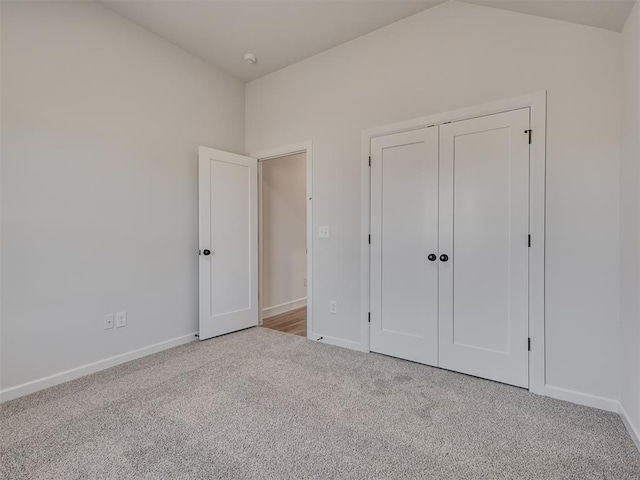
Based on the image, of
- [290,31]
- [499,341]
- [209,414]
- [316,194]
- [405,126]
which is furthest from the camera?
[316,194]

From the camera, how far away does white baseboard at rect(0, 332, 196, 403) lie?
212 cm

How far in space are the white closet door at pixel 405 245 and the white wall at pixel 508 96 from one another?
0.65 feet

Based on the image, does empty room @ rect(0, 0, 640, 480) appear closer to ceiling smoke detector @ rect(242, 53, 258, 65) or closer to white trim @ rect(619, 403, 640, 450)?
white trim @ rect(619, 403, 640, 450)

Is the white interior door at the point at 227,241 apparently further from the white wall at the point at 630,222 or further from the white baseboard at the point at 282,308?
the white wall at the point at 630,222

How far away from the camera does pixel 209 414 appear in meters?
1.89

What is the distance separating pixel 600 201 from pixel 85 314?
3752 mm

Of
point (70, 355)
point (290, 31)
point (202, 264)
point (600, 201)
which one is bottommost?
point (70, 355)

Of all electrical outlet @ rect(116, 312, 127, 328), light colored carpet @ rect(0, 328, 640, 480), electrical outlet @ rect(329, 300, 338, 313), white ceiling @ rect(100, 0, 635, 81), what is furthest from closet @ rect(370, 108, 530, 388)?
electrical outlet @ rect(116, 312, 127, 328)

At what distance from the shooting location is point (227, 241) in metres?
3.46

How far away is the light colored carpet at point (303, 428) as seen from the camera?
145 cm

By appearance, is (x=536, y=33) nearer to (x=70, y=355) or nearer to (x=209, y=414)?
(x=209, y=414)

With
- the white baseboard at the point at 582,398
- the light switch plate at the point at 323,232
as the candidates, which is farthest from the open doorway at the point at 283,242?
the white baseboard at the point at 582,398

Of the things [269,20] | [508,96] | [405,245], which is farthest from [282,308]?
[508,96]

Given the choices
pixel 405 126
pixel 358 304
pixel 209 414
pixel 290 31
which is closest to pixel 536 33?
pixel 405 126
